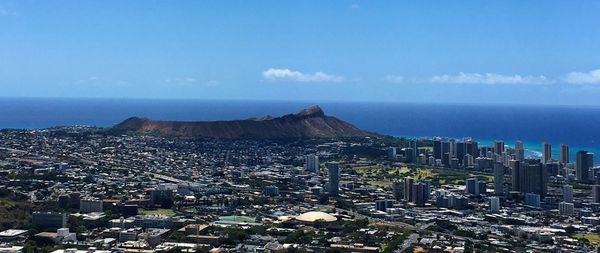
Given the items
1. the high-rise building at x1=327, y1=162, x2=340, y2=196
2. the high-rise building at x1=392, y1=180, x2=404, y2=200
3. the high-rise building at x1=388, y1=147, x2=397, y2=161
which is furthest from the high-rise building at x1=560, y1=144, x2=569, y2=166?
the high-rise building at x1=327, y1=162, x2=340, y2=196

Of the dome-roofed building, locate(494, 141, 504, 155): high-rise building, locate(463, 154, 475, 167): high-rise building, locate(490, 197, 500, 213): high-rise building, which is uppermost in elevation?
locate(494, 141, 504, 155): high-rise building

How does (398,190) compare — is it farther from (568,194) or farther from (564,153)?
(564,153)

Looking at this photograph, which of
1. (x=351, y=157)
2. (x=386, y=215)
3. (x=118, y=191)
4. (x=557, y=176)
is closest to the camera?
(x=386, y=215)

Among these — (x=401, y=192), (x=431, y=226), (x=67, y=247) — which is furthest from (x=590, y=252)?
(x=67, y=247)

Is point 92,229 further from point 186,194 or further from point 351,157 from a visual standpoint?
point 351,157

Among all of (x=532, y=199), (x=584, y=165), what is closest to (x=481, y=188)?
(x=532, y=199)

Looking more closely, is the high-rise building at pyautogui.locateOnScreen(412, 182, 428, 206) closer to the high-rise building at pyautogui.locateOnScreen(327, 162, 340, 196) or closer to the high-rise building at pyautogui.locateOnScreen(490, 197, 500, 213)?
the high-rise building at pyautogui.locateOnScreen(490, 197, 500, 213)
